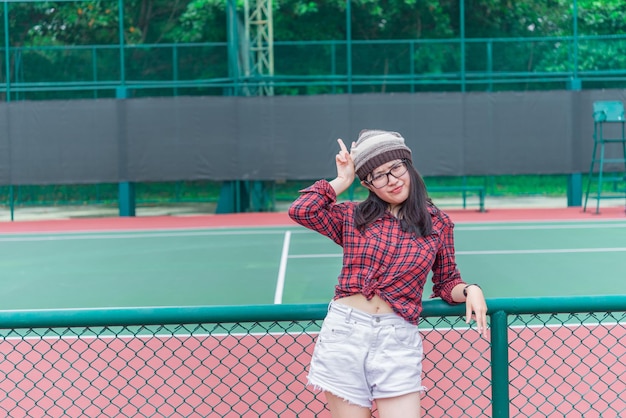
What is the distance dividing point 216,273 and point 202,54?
14674 millimetres

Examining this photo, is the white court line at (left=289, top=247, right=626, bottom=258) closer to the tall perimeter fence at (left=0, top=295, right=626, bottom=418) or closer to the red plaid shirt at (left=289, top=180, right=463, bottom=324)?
the tall perimeter fence at (left=0, top=295, right=626, bottom=418)

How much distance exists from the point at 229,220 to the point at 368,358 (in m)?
14.6

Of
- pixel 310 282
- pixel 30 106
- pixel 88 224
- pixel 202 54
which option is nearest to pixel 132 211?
pixel 88 224

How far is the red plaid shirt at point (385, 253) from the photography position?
9.53 feet

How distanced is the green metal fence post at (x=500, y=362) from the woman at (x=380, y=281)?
0.59 feet

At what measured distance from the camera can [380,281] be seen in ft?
9.55

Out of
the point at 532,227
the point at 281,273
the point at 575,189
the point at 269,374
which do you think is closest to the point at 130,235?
the point at 281,273

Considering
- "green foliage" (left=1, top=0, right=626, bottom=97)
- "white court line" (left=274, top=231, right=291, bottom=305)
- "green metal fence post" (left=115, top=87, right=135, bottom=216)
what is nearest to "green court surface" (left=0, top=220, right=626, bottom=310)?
"white court line" (left=274, top=231, right=291, bottom=305)

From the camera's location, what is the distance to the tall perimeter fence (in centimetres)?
298

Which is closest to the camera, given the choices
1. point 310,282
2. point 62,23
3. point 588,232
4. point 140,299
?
point 140,299

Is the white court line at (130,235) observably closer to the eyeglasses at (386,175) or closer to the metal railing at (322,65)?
the metal railing at (322,65)

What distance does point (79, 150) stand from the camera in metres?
18.2

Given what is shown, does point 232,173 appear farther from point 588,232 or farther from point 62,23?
point 62,23

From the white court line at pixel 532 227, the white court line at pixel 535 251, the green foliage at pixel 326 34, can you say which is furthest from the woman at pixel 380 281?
the green foliage at pixel 326 34
